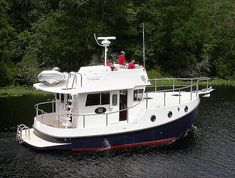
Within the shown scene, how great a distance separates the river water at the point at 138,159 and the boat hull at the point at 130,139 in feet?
1.13

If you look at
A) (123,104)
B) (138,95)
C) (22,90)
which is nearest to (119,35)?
(22,90)

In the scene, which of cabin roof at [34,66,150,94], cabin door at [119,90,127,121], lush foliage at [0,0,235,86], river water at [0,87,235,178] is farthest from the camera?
lush foliage at [0,0,235,86]

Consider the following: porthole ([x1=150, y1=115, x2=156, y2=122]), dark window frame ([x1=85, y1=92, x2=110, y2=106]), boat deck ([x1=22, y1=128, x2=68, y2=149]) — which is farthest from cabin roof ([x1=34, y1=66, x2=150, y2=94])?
boat deck ([x1=22, y1=128, x2=68, y2=149])

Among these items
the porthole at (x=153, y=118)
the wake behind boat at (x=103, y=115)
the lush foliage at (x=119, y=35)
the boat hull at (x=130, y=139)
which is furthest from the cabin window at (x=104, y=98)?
the lush foliage at (x=119, y=35)

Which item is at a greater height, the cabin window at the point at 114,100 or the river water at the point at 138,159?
the cabin window at the point at 114,100

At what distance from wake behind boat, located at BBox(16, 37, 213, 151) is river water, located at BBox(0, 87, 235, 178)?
21.3 inches

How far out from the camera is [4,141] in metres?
27.4

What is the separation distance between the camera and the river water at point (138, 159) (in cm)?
2364

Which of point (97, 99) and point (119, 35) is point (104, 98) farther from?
point (119, 35)

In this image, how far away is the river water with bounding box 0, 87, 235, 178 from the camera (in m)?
23.6

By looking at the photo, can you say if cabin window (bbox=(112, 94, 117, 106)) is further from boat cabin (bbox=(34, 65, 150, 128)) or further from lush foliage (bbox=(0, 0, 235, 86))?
lush foliage (bbox=(0, 0, 235, 86))

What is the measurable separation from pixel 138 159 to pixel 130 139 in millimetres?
1674

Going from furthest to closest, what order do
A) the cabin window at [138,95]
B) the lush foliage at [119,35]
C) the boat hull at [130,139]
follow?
the lush foliage at [119,35]
the cabin window at [138,95]
the boat hull at [130,139]

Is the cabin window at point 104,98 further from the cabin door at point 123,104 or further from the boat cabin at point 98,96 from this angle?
the cabin door at point 123,104
